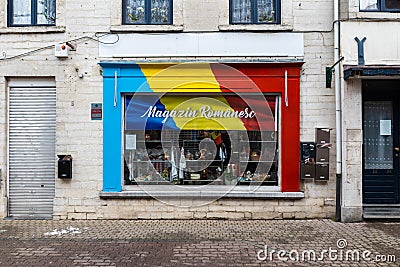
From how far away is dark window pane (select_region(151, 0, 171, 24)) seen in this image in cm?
975

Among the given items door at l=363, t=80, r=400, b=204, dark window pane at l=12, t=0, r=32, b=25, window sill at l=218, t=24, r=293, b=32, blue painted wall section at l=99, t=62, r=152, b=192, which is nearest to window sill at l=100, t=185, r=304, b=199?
blue painted wall section at l=99, t=62, r=152, b=192

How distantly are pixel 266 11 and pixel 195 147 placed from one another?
134 inches

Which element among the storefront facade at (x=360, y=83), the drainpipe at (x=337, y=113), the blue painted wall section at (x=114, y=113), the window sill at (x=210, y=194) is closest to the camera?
Result: the storefront facade at (x=360, y=83)

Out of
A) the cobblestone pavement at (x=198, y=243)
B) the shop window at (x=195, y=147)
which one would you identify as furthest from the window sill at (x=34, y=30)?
the cobblestone pavement at (x=198, y=243)

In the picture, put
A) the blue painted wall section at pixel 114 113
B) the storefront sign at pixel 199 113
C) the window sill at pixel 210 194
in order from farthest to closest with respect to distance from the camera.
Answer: the storefront sign at pixel 199 113, the blue painted wall section at pixel 114 113, the window sill at pixel 210 194

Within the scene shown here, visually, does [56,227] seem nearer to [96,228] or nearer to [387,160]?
[96,228]

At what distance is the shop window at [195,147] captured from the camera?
31.9 feet

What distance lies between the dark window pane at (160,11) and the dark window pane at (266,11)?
6.63ft

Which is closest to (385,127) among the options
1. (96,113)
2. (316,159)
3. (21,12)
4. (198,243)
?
(316,159)

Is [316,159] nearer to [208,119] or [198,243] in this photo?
[208,119]

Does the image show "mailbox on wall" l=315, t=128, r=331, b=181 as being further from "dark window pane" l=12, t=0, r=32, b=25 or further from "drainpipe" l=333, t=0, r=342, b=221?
"dark window pane" l=12, t=0, r=32, b=25

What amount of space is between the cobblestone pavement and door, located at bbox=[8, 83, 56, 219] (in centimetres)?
49

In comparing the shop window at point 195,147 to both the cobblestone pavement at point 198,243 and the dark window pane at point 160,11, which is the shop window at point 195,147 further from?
the dark window pane at point 160,11

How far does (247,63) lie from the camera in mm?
9430
